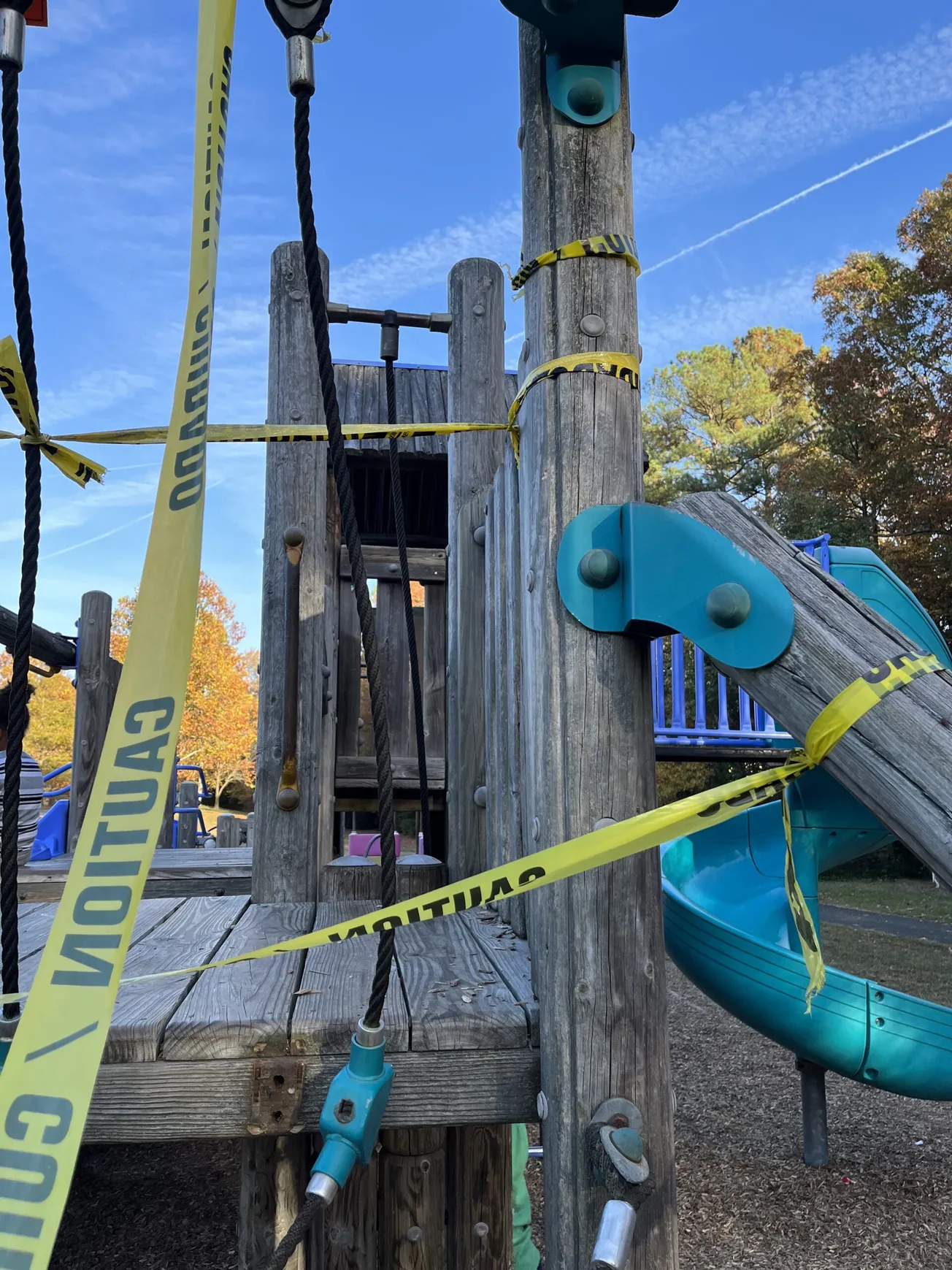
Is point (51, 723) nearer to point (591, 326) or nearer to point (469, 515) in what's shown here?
point (469, 515)

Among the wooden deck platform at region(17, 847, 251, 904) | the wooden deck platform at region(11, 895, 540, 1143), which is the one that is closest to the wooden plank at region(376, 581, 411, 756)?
the wooden deck platform at region(17, 847, 251, 904)

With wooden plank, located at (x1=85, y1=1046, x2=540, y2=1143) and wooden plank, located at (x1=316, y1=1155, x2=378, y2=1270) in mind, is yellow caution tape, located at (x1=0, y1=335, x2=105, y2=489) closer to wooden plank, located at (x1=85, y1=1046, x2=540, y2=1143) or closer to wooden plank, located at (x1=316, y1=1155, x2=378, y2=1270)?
wooden plank, located at (x1=85, y1=1046, x2=540, y2=1143)

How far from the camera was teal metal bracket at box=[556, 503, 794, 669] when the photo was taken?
60.2 inches

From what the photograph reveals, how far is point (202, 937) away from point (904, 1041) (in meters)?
3.56

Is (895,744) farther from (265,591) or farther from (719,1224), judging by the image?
(719,1224)

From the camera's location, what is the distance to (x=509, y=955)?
2.20m

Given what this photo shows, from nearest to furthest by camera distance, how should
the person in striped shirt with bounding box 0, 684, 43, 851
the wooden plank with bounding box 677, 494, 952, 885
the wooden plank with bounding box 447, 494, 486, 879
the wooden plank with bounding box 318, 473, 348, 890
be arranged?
the wooden plank with bounding box 677, 494, 952, 885 → the wooden plank with bounding box 447, 494, 486, 879 → the wooden plank with bounding box 318, 473, 348, 890 → the person in striped shirt with bounding box 0, 684, 43, 851

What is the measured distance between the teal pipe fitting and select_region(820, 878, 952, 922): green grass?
38.6 feet

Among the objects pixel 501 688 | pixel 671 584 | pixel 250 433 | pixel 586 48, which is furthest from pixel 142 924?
pixel 586 48

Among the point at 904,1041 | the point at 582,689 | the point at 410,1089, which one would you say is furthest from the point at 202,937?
the point at 904,1041

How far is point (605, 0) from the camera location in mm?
1690

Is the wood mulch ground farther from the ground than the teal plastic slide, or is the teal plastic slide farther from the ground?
the teal plastic slide

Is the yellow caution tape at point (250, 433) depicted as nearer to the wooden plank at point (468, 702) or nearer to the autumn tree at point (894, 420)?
the wooden plank at point (468, 702)

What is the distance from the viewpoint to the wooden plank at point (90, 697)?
5961 millimetres
